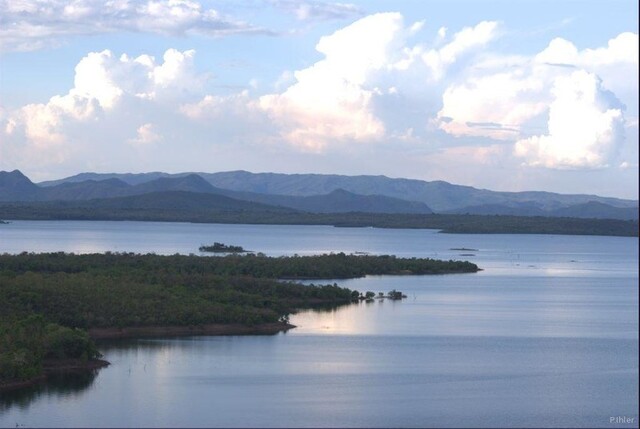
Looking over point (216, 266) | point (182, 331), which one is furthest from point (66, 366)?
point (216, 266)

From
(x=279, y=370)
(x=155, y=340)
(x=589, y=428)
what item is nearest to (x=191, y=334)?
(x=155, y=340)

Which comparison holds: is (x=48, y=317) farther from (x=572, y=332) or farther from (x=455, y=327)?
Result: (x=572, y=332)

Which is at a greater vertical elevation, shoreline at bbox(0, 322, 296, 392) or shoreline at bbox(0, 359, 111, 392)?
shoreline at bbox(0, 322, 296, 392)

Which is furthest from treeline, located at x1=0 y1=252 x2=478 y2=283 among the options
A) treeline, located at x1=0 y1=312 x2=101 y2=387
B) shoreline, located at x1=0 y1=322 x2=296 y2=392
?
treeline, located at x1=0 y1=312 x2=101 y2=387

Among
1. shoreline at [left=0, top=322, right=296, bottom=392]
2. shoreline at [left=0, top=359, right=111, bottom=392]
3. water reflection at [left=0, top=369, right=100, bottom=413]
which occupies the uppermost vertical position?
shoreline at [left=0, top=322, right=296, bottom=392]

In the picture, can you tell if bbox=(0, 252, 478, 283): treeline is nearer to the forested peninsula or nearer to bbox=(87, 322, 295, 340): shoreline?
the forested peninsula

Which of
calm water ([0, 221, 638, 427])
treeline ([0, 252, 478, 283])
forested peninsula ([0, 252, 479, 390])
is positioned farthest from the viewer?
treeline ([0, 252, 478, 283])

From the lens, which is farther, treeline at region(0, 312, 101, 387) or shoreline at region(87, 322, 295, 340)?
shoreline at region(87, 322, 295, 340)
